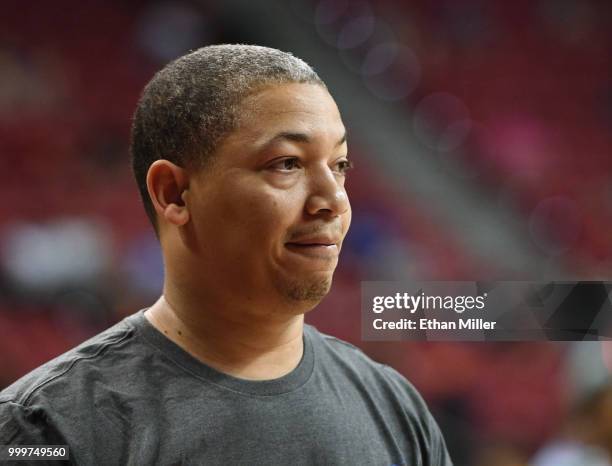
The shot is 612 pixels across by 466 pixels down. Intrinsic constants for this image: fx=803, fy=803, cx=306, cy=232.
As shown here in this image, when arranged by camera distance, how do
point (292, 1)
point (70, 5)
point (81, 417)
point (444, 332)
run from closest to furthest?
point (81, 417)
point (444, 332)
point (292, 1)
point (70, 5)

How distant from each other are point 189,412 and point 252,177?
0.28 m

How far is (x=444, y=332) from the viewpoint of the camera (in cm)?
129

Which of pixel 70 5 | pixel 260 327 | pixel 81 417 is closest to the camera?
pixel 81 417

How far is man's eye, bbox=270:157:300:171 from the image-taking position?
37.3 inches

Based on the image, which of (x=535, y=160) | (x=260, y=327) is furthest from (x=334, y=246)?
(x=535, y=160)

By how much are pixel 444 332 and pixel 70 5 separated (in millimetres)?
1257

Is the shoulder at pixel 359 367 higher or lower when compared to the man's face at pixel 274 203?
lower

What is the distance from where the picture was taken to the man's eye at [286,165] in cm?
95

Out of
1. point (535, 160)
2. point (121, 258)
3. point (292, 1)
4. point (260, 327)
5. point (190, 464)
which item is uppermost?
point (292, 1)

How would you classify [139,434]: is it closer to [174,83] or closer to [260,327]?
[260,327]

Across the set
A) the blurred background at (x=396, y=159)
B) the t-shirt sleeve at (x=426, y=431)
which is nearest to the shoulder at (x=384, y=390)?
the t-shirt sleeve at (x=426, y=431)

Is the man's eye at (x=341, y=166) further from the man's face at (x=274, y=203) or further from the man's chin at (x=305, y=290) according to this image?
the man's chin at (x=305, y=290)

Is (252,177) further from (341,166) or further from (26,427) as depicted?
(26,427)

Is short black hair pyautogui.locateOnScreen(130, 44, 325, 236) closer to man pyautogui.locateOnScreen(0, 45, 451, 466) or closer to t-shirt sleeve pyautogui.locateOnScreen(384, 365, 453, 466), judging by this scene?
man pyautogui.locateOnScreen(0, 45, 451, 466)
